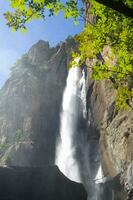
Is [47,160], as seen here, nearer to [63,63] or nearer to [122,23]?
[63,63]

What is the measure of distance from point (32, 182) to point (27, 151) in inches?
1441

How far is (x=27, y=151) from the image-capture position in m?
68.7

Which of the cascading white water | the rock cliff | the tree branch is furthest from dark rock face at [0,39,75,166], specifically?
the tree branch

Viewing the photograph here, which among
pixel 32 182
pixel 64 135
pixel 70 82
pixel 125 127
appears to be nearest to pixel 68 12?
pixel 32 182

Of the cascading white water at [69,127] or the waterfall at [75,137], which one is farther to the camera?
the cascading white water at [69,127]

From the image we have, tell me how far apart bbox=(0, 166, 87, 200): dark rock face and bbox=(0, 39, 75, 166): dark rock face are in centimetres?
2976

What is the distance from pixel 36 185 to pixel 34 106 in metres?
47.6

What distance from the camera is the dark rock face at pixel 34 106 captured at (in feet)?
229

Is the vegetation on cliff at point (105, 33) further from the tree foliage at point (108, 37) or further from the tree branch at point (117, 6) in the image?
the tree branch at point (117, 6)

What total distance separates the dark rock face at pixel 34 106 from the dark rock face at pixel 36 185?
2976cm

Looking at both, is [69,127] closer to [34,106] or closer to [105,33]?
[34,106]

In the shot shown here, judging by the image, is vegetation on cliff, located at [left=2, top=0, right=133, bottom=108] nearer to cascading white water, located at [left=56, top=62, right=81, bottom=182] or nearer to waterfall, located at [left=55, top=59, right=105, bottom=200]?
Answer: waterfall, located at [left=55, top=59, right=105, bottom=200]

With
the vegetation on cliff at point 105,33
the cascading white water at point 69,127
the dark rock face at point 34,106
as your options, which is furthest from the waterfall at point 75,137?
the vegetation on cliff at point 105,33

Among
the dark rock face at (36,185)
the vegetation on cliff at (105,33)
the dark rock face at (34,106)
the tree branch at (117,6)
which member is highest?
the dark rock face at (34,106)
